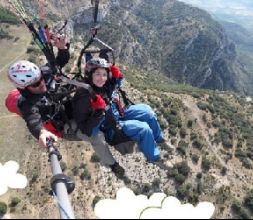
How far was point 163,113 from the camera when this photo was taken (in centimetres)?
6962

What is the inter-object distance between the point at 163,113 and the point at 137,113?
191 ft

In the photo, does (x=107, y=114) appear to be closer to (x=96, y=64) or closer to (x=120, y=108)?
(x=120, y=108)

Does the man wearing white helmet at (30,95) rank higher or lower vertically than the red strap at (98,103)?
higher

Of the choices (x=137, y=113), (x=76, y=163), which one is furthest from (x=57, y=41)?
(x=76, y=163)

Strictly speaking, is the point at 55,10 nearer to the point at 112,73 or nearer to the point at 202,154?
the point at 202,154

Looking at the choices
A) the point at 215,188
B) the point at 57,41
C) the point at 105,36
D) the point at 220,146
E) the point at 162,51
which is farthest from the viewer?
the point at 162,51

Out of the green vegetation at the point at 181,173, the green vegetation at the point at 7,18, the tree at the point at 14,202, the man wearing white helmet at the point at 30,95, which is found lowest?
the green vegetation at the point at 7,18

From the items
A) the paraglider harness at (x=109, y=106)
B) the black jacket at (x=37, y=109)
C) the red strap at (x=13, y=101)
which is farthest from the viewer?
the paraglider harness at (x=109, y=106)

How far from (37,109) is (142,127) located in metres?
3.06

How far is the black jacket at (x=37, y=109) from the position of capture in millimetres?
8327

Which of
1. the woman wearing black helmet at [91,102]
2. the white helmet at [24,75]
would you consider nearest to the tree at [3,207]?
the woman wearing black helmet at [91,102]

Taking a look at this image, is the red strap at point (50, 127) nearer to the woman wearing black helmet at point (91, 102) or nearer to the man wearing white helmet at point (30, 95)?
the man wearing white helmet at point (30, 95)

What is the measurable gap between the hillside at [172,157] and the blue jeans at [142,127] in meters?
14.8

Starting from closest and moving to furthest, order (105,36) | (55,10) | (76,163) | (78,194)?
1. (78,194)
2. (76,163)
3. (55,10)
4. (105,36)
